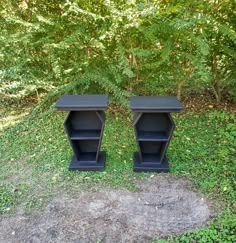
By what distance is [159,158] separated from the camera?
234 cm

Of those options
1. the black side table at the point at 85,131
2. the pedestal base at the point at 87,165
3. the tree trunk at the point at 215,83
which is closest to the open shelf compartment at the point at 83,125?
the black side table at the point at 85,131

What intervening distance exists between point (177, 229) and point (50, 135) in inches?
67.7

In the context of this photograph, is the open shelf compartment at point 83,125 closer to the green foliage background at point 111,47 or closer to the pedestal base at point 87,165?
the pedestal base at point 87,165

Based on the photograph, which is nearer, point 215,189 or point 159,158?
point 215,189

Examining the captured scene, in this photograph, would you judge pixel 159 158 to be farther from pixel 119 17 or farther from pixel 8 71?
pixel 8 71

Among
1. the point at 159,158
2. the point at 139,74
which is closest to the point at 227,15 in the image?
the point at 139,74

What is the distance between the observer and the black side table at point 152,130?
1.99 metres

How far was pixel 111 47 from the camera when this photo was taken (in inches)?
112

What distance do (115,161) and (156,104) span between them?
75 cm

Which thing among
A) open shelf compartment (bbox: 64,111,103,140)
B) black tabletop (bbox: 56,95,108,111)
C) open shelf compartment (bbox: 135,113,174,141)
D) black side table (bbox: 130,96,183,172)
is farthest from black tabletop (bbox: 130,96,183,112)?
open shelf compartment (bbox: 64,111,103,140)

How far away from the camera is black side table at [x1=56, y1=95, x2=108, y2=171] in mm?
2113

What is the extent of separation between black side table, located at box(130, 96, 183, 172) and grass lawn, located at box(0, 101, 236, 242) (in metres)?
0.12

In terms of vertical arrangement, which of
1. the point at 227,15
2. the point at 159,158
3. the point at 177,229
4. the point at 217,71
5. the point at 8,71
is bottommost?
the point at 177,229

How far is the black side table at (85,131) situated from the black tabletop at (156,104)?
254mm
